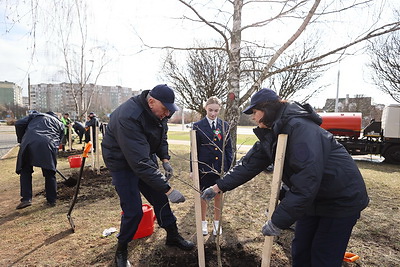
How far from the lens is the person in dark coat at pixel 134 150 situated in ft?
6.99

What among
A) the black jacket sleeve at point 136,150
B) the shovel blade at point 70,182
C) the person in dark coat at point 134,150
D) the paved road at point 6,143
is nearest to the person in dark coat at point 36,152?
the shovel blade at point 70,182

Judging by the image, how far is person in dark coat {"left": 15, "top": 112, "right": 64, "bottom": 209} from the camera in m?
3.97

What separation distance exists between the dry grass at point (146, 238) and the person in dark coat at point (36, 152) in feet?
0.93

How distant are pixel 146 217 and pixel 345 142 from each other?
30.9ft

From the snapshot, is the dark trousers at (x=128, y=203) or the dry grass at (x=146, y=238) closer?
the dark trousers at (x=128, y=203)

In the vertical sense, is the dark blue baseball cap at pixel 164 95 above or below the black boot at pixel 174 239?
above

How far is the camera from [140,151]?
212cm

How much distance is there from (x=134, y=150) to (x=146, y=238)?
4.95 ft

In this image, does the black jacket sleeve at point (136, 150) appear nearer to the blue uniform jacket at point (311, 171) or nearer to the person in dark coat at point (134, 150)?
the person in dark coat at point (134, 150)

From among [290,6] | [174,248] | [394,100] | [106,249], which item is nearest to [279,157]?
[174,248]

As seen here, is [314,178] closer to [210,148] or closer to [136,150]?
[136,150]

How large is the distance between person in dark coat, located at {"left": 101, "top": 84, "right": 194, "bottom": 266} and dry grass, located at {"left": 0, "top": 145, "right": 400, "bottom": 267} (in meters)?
0.26

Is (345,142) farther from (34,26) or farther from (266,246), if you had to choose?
(34,26)

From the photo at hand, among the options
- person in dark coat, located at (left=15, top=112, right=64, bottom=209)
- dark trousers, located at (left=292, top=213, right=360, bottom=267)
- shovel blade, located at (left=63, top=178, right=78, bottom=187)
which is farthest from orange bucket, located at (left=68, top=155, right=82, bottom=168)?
dark trousers, located at (left=292, top=213, right=360, bottom=267)
